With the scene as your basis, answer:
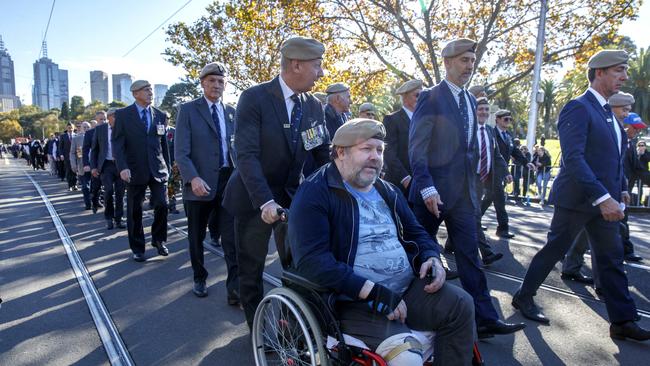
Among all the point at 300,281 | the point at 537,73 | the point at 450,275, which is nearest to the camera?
the point at 300,281

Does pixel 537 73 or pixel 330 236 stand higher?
pixel 537 73

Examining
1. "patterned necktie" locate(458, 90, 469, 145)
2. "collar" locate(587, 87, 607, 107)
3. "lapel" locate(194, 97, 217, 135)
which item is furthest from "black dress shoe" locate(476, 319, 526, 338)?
"lapel" locate(194, 97, 217, 135)

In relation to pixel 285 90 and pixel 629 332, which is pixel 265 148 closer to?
pixel 285 90

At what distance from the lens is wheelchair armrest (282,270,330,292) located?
→ 8.11 ft

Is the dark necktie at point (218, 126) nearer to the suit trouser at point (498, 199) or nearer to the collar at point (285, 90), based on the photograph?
the collar at point (285, 90)

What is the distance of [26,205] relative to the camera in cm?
1194

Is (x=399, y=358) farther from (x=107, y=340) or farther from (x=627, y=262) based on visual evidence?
(x=627, y=262)

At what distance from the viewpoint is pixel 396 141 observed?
598 cm

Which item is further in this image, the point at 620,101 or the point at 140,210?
the point at 140,210

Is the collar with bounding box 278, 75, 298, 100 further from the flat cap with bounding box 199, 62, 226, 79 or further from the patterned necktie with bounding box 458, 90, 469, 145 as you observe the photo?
the flat cap with bounding box 199, 62, 226, 79

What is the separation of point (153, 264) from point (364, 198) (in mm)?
4066

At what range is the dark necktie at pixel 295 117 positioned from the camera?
341 centimetres

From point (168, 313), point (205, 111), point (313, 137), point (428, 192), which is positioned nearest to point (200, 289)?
point (168, 313)

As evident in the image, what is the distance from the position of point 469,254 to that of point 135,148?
4.35 metres
